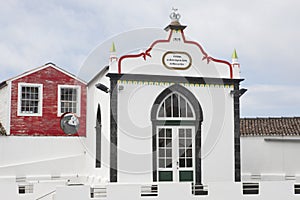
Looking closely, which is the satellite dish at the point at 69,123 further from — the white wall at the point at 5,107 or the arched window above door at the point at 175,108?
the arched window above door at the point at 175,108

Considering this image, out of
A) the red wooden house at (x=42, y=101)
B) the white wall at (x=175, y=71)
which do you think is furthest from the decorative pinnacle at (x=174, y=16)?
the red wooden house at (x=42, y=101)

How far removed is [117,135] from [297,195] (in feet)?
20.3

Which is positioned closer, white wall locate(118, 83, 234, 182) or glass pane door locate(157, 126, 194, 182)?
white wall locate(118, 83, 234, 182)

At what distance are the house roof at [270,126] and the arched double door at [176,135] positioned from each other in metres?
6.58

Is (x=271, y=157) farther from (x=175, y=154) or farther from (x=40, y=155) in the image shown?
(x=40, y=155)

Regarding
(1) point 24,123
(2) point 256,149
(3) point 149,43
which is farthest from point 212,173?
(1) point 24,123

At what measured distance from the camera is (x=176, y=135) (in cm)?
1747

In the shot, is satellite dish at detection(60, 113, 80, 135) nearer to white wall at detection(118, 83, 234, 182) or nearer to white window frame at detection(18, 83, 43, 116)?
white window frame at detection(18, 83, 43, 116)

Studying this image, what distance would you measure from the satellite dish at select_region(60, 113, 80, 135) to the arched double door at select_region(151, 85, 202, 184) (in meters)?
5.47

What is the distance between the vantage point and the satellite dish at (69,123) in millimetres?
21594

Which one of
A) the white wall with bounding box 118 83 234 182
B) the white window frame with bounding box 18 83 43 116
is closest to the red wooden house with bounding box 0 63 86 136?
the white window frame with bounding box 18 83 43 116

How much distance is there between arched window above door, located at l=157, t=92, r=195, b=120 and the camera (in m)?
17.6

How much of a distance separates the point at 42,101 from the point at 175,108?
21.5ft

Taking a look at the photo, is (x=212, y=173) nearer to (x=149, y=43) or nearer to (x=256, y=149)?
(x=149, y=43)
